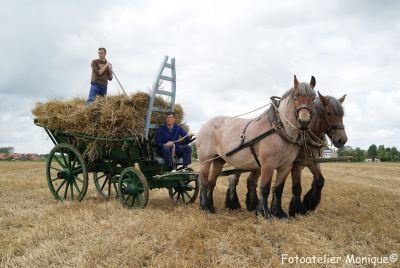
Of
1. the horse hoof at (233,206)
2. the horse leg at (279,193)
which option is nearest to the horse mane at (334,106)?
the horse leg at (279,193)

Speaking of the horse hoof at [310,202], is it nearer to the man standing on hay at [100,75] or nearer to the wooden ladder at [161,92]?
the wooden ladder at [161,92]

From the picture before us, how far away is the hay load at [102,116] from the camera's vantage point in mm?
7770

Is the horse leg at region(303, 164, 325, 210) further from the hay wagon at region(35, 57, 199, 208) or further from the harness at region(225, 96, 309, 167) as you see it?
the hay wagon at region(35, 57, 199, 208)

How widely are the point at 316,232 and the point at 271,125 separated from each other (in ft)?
5.92

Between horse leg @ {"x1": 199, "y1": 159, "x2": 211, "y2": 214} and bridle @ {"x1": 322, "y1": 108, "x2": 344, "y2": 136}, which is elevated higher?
bridle @ {"x1": 322, "y1": 108, "x2": 344, "y2": 136}

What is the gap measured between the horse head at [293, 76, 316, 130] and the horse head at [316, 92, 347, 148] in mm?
886

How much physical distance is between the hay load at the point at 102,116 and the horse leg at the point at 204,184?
1.39m

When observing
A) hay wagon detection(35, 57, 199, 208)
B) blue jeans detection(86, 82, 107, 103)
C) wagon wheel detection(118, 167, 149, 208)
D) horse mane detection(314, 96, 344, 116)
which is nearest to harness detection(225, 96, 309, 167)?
horse mane detection(314, 96, 344, 116)

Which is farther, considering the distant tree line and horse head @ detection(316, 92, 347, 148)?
the distant tree line

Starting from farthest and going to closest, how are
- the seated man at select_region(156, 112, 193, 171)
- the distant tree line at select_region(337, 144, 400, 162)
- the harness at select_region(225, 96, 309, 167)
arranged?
1. the distant tree line at select_region(337, 144, 400, 162)
2. the seated man at select_region(156, 112, 193, 171)
3. the harness at select_region(225, 96, 309, 167)

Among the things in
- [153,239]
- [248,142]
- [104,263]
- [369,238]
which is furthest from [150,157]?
[369,238]

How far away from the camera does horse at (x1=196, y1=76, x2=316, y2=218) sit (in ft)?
20.0

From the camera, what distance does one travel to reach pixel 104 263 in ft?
15.2

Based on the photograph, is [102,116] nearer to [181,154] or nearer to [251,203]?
[181,154]
